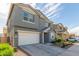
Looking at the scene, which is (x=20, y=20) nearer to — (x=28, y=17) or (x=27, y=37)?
(x=28, y=17)

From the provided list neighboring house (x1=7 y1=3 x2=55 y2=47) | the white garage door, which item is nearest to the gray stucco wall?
neighboring house (x1=7 y1=3 x2=55 y2=47)

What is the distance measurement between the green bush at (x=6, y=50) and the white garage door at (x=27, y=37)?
1.17 feet

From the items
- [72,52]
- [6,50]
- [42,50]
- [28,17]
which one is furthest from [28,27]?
[72,52]

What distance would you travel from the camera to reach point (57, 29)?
5.37 m

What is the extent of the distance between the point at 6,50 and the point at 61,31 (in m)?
1.77

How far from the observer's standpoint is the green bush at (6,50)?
486 centimetres

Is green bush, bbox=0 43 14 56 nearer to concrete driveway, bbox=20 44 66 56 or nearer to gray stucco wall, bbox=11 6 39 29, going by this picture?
concrete driveway, bbox=20 44 66 56

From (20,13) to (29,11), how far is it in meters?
0.30

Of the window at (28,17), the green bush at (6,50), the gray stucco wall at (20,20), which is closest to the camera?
the green bush at (6,50)

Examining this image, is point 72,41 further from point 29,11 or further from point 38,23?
point 29,11

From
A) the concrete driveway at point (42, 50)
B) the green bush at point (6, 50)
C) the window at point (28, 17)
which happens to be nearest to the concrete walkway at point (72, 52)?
the concrete driveway at point (42, 50)

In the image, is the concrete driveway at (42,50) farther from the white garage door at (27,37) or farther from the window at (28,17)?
the window at (28,17)

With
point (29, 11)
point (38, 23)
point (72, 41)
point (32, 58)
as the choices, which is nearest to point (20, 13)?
point (29, 11)

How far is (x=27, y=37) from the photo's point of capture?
5.33 metres
